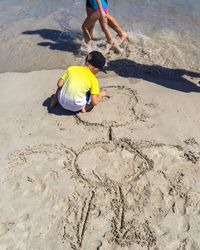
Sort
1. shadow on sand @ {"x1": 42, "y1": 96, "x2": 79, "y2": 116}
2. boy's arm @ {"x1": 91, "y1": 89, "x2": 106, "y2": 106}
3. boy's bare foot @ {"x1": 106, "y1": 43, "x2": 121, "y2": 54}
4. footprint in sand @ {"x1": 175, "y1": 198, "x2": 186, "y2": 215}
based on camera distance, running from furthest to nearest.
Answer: boy's bare foot @ {"x1": 106, "y1": 43, "x2": 121, "y2": 54}
shadow on sand @ {"x1": 42, "y1": 96, "x2": 79, "y2": 116}
boy's arm @ {"x1": 91, "y1": 89, "x2": 106, "y2": 106}
footprint in sand @ {"x1": 175, "y1": 198, "x2": 186, "y2": 215}

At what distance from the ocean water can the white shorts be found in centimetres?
165

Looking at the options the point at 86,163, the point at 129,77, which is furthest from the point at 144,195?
the point at 129,77

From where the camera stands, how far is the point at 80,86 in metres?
5.18

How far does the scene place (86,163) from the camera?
4.53 m

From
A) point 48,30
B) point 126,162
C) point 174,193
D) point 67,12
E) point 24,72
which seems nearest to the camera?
point 174,193

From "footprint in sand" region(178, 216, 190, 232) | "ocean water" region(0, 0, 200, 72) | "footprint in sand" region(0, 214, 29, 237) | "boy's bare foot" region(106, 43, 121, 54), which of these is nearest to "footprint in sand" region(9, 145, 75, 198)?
"footprint in sand" region(0, 214, 29, 237)

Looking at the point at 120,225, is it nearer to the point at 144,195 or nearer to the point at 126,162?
the point at 144,195

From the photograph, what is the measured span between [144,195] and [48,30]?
540 centimetres

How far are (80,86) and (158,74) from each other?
1.72m

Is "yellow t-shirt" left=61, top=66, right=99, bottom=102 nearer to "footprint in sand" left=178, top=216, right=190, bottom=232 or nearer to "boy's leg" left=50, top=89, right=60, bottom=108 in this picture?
"boy's leg" left=50, top=89, right=60, bottom=108

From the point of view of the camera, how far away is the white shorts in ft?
17.1

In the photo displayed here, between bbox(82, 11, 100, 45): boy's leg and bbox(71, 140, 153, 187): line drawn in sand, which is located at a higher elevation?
bbox(82, 11, 100, 45): boy's leg

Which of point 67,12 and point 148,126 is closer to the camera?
point 148,126

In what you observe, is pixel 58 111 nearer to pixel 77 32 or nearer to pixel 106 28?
pixel 106 28
